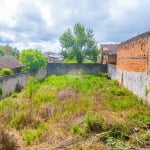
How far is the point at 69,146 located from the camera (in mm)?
7910

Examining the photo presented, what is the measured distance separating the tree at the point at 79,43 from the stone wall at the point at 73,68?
654 centimetres

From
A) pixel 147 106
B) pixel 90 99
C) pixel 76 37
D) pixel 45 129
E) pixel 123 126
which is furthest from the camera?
pixel 76 37

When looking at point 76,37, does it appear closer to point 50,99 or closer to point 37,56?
point 37,56

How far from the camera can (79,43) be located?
37781 millimetres

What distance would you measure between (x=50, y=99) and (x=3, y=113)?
377 cm

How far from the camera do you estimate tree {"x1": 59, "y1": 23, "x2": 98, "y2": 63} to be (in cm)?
3775

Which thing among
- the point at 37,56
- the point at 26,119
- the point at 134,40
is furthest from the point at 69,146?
the point at 37,56

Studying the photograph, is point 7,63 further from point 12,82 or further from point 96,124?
point 96,124

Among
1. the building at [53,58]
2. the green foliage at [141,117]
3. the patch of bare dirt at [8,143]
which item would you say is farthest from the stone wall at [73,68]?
the patch of bare dirt at [8,143]

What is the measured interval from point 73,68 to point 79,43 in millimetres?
6845

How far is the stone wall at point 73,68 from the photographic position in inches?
1249

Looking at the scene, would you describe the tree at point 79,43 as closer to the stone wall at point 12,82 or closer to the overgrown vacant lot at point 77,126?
the stone wall at point 12,82

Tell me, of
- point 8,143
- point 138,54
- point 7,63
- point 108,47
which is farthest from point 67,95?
point 108,47

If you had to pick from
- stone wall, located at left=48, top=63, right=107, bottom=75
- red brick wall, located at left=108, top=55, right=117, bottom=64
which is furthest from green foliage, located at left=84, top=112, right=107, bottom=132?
red brick wall, located at left=108, top=55, right=117, bottom=64
